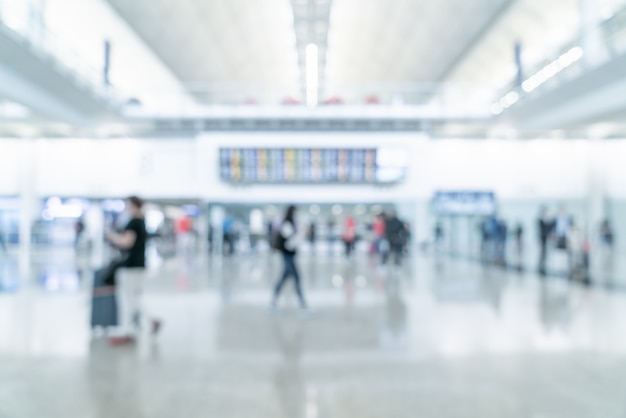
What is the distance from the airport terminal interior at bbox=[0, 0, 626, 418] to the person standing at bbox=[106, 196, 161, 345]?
4 cm

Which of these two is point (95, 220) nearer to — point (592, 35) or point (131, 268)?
point (131, 268)

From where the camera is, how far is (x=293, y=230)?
783 cm

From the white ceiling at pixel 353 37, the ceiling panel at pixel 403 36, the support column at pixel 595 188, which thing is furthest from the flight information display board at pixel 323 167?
the support column at pixel 595 188

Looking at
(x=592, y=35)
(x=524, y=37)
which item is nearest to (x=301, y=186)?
(x=592, y=35)

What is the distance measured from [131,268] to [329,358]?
2.75 metres

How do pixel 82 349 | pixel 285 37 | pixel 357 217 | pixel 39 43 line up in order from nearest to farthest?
pixel 82 349
pixel 39 43
pixel 357 217
pixel 285 37

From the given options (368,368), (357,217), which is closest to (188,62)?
(357,217)

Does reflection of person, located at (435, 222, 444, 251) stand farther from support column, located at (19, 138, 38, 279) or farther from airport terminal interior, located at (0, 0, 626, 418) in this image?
support column, located at (19, 138, 38, 279)

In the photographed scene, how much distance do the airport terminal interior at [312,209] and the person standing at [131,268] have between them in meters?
0.04

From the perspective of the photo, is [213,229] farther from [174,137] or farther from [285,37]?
[285,37]

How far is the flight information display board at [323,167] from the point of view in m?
23.4

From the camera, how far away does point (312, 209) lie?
25094 mm

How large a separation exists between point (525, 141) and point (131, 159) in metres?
19.5

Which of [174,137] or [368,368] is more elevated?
[174,137]
